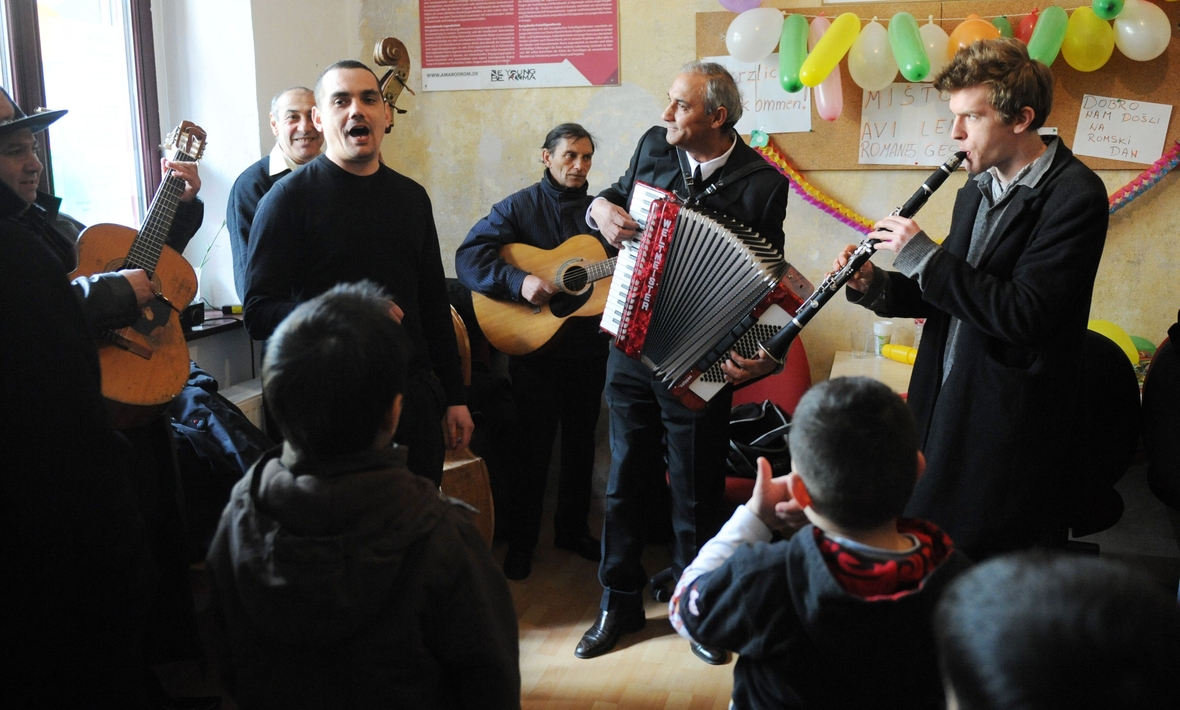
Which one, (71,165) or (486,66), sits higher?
(486,66)

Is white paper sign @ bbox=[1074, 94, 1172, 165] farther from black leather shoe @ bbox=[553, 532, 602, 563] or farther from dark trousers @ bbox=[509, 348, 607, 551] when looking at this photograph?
black leather shoe @ bbox=[553, 532, 602, 563]

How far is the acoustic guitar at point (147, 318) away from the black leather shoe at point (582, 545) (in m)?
1.55

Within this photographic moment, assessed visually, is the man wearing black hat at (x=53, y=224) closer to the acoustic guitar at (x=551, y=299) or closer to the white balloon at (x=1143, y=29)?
the acoustic guitar at (x=551, y=299)

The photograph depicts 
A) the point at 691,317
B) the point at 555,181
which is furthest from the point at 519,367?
the point at 691,317

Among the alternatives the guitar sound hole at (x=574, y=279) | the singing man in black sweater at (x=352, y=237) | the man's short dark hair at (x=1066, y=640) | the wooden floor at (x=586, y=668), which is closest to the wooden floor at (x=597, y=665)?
the wooden floor at (x=586, y=668)

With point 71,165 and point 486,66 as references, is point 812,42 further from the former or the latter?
point 71,165

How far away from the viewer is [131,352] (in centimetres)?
206

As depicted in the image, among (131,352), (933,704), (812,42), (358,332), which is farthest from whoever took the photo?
(812,42)

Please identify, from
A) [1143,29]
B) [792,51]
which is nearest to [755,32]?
[792,51]

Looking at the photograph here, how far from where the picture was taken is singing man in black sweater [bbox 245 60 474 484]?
2002 millimetres

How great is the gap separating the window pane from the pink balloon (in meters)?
2.31

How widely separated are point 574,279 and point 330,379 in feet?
6.66

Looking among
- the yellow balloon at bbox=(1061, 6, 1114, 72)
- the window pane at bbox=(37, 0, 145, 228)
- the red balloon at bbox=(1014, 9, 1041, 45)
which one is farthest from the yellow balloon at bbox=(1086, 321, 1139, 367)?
the window pane at bbox=(37, 0, 145, 228)

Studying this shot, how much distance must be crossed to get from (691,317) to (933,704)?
1.19 m
